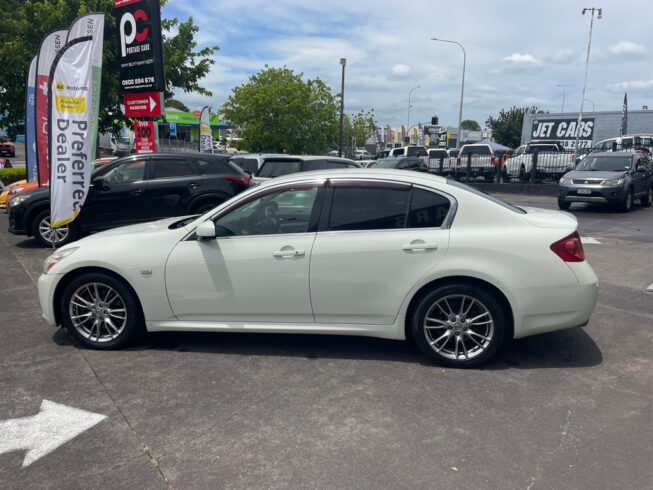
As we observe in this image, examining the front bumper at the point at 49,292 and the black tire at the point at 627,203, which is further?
the black tire at the point at 627,203

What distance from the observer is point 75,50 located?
336 inches

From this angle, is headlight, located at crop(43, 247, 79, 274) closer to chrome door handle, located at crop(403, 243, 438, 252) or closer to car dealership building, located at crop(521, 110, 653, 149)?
chrome door handle, located at crop(403, 243, 438, 252)

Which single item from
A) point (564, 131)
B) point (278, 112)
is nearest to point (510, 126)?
point (564, 131)

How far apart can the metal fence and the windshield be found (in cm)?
490

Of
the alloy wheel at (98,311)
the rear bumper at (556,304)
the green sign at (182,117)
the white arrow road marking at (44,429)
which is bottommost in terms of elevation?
the white arrow road marking at (44,429)

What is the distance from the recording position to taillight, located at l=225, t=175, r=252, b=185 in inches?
403

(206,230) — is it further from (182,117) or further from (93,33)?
(182,117)

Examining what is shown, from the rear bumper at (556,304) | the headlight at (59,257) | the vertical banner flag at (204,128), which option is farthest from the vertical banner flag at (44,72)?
the vertical banner flag at (204,128)

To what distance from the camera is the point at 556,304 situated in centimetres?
417

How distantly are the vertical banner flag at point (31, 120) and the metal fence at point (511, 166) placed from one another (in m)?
17.8

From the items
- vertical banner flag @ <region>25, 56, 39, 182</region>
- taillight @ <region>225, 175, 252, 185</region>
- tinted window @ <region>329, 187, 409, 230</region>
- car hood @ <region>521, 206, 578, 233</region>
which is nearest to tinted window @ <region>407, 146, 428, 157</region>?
vertical banner flag @ <region>25, 56, 39, 182</region>

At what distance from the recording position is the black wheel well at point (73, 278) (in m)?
4.64

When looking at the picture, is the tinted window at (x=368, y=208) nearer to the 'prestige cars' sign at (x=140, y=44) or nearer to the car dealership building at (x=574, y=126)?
the 'prestige cars' sign at (x=140, y=44)

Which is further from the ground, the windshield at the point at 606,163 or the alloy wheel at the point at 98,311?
the windshield at the point at 606,163
